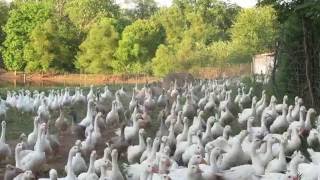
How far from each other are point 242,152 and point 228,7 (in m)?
56.4

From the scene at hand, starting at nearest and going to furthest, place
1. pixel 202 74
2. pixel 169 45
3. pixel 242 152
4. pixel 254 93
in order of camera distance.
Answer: pixel 242 152 < pixel 254 93 < pixel 202 74 < pixel 169 45

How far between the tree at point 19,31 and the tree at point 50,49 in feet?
3.56

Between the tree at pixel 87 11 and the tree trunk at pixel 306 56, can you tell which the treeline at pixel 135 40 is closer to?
the tree at pixel 87 11

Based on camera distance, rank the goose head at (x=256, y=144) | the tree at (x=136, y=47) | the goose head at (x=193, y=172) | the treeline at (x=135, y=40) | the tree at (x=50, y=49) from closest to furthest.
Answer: the goose head at (x=193, y=172) < the goose head at (x=256, y=144) < the treeline at (x=135, y=40) < the tree at (x=136, y=47) < the tree at (x=50, y=49)

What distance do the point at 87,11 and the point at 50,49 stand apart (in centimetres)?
1326

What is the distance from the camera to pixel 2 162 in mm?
10656

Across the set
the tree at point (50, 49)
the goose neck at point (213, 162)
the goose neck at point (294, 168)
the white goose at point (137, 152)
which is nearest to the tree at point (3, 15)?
the tree at point (50, 49)

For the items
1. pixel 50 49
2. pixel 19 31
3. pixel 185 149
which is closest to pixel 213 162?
pixel 185 149

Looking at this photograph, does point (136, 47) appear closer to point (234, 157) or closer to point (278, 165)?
point (234, 157)

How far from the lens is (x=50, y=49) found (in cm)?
5625

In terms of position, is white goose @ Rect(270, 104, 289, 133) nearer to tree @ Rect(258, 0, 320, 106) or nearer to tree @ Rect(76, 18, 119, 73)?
tree @ Rect(258, 0, 320, 106)

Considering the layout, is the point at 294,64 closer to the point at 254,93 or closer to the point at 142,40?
the point at 254,93

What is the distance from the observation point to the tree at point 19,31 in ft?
192

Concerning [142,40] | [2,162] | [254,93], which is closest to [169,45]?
[142,40]
